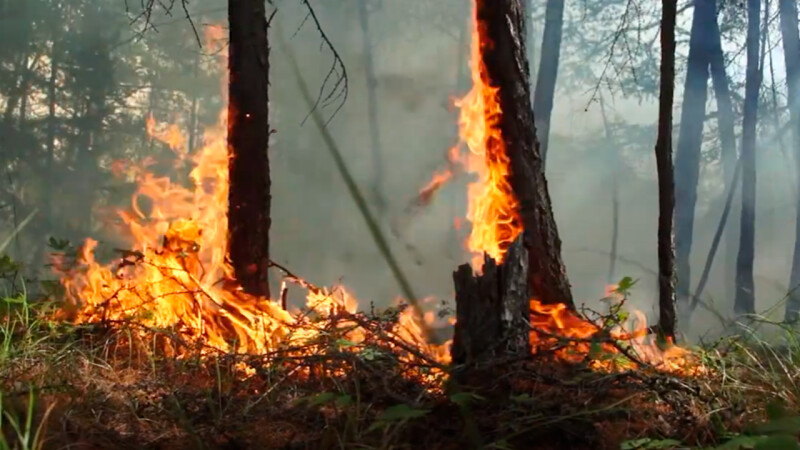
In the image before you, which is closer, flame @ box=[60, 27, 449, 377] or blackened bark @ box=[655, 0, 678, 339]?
flame @ box=[60, 27, 449, 377]

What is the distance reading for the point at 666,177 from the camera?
156 inches

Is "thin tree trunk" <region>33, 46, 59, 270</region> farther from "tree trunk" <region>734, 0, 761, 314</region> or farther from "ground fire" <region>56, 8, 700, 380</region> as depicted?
"tree trunk" <region>734, 0, 761, 314</region>

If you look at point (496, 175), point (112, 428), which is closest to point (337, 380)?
point (112, 428)

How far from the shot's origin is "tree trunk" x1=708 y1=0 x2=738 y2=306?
1056 centimetres

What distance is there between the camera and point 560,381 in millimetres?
2025

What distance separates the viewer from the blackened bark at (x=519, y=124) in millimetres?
4102

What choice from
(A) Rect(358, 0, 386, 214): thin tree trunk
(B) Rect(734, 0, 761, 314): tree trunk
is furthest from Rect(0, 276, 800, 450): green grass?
(A) Rect(358, 0, 386, 214): thin tree trunk

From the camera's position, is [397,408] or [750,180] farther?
[750,180]

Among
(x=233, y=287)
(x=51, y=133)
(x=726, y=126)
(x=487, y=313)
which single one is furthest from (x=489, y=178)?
(x=51, y=133)

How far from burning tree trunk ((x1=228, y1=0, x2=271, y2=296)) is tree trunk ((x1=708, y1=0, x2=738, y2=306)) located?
823 centimetres

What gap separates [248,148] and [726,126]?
9349 mm

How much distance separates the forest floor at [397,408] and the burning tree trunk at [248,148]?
1.91 m

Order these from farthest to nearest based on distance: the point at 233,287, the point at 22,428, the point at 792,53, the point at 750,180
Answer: the point at 750,180 → the point at 792,53 → the point at 233,287 → the point at 22,428

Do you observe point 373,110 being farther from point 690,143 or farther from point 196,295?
point 196,295
